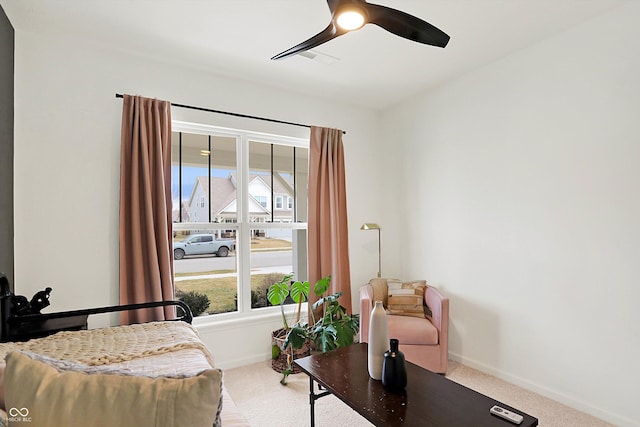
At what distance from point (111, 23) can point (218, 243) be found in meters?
1.94

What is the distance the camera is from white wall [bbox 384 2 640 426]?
2252 millimetres

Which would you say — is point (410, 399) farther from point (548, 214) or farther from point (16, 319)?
point (16, 319)

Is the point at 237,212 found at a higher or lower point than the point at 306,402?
higher

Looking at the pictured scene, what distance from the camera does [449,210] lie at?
3.43 meters

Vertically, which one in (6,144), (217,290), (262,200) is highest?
(6,144)

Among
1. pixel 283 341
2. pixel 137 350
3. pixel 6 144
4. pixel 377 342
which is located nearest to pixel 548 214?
pixel 377 342

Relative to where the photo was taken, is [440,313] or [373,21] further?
[440,313]

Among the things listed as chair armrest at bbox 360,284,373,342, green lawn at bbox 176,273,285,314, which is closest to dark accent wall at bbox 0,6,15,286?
green lawn at bbox 176,273,285,314

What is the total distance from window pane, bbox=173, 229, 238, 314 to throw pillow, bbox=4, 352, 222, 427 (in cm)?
236

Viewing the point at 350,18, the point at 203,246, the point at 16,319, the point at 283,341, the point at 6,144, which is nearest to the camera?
the point at 350,18

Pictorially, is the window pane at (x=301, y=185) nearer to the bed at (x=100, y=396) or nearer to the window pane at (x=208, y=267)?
the window pane at (x=208, y=267)

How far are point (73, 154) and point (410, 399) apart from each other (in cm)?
283

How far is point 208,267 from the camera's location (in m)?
3.30

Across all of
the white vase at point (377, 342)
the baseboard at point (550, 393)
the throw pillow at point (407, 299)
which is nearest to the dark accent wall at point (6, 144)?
the white vase at point (377, 342)
